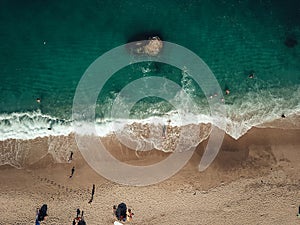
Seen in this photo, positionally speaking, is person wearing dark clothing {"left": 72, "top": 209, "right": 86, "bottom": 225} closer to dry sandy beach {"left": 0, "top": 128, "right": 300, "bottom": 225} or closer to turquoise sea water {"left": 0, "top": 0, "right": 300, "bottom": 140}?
dry sandy beach {"left": 0, "top": 128, "right": 300, "bottom": 225}

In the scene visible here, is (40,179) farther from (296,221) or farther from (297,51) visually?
(297,51)

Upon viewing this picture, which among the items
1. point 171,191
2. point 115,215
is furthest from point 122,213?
point 171,191

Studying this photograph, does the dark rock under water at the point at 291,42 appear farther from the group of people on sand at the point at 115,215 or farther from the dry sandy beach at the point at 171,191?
the group of people on sand at the point at 115,215

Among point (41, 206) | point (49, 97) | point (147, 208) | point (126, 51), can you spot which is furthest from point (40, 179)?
point (126, 51)

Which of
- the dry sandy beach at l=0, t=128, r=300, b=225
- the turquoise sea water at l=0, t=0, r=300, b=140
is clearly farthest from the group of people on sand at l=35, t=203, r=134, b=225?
the turquoise sea water at l=0, t=0, r=300, b=140

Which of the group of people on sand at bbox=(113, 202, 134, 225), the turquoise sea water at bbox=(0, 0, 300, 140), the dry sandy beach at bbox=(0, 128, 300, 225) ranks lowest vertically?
the group of people on sand at bbox=(113, 202, 134, 225)
